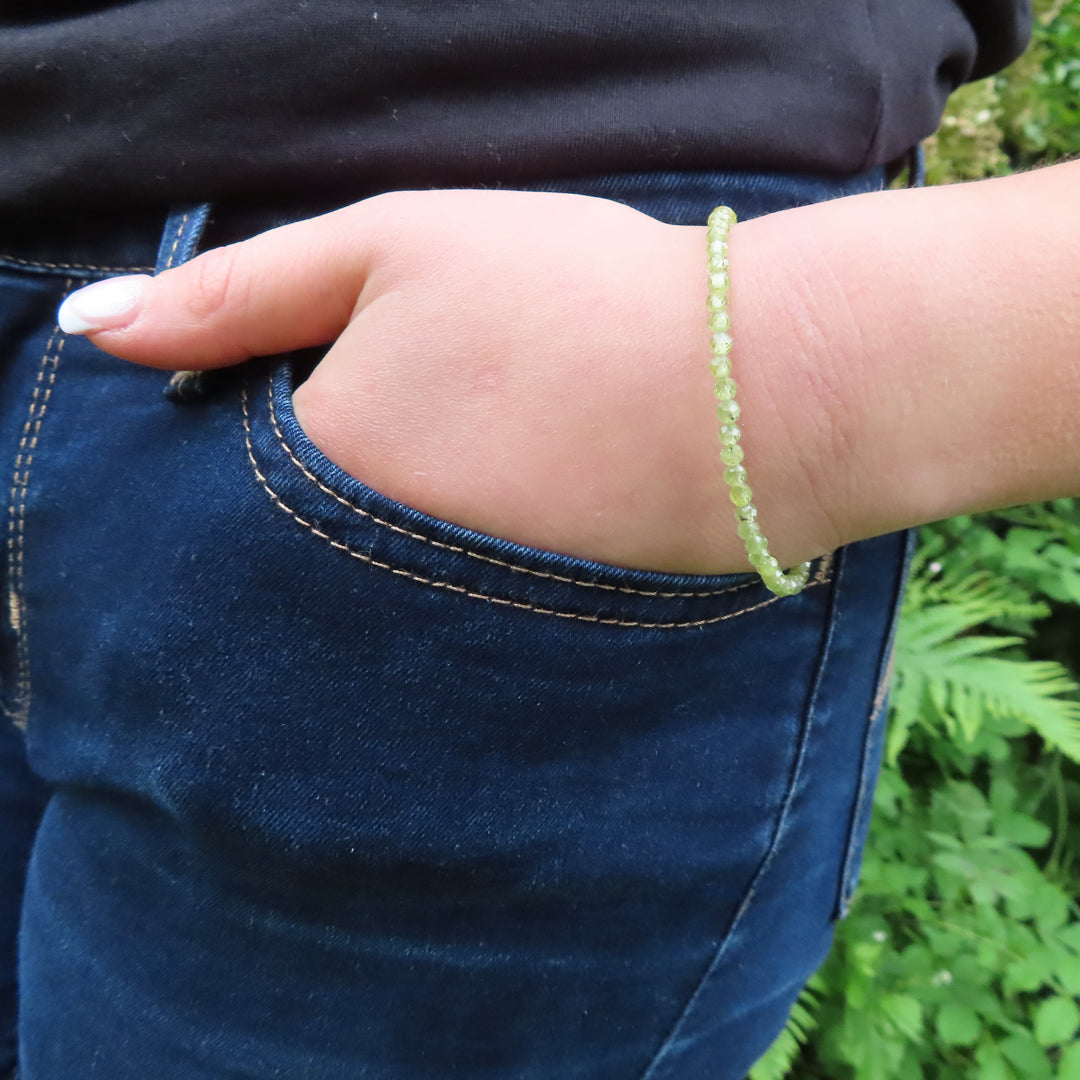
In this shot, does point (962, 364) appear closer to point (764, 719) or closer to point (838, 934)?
point (764, 719)

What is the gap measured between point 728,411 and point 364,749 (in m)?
0.34

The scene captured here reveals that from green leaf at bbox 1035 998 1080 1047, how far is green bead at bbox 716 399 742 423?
4.39ft

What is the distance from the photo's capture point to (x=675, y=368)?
54 cm

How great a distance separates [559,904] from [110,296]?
23.0 inches

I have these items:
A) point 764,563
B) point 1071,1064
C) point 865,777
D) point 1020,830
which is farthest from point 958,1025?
point 764,563

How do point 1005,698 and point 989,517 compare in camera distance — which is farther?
point 989,517

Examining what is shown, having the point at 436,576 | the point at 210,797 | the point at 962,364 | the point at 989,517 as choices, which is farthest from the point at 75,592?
the point at 989,517

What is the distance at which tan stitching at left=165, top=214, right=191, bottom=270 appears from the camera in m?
0.63

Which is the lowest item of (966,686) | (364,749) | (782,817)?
(966,686)

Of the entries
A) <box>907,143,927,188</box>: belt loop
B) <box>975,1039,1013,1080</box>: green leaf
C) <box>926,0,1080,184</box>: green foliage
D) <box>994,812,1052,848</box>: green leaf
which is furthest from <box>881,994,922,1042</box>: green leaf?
<box>926,0,1080,184</box>: green foliage

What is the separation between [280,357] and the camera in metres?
0.63

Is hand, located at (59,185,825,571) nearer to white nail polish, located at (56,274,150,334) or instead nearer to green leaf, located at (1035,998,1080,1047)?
white nail polish, located at (56,274,150,334)

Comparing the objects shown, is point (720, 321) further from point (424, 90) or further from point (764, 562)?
point (424, 90)

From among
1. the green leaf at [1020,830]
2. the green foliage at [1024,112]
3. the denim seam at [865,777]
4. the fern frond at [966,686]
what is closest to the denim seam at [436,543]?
the denim seam at [865,777]
